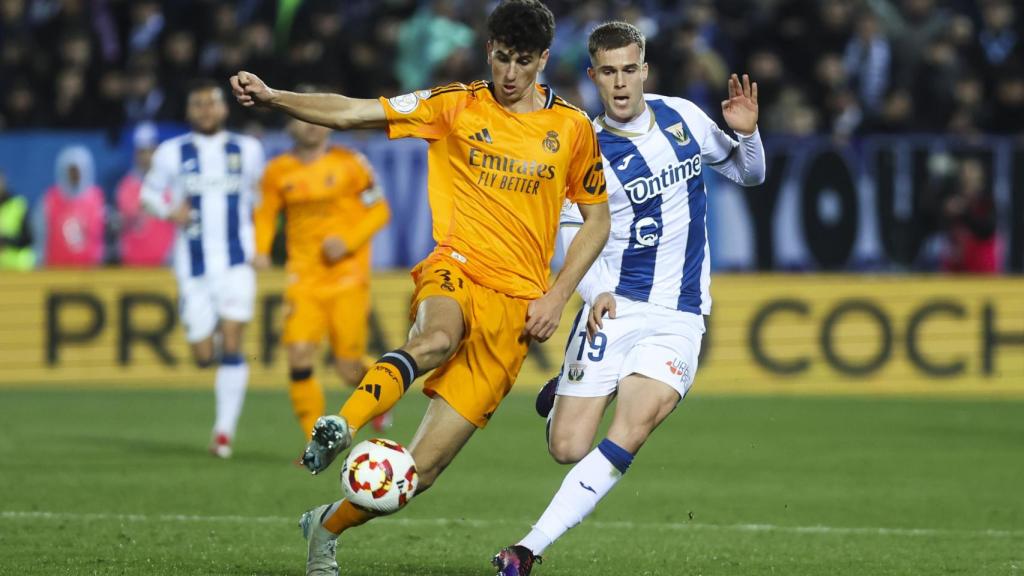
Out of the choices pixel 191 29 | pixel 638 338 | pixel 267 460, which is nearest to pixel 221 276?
pixel 267 460

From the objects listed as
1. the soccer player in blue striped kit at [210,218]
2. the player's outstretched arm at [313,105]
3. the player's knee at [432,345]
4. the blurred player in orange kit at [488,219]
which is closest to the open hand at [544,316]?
the blurred player in orange kit at [488,219]

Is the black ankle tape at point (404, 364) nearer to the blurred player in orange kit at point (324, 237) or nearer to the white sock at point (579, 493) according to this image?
the white sock at point (579, 493)

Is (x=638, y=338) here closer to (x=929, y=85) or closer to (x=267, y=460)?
(x=267, y=460)

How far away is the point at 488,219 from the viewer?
7.15 m

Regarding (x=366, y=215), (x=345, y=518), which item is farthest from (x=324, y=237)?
(x=345, y=518)

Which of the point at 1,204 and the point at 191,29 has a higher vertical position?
the point at 191,29

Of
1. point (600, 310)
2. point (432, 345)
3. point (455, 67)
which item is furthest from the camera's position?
point (455, 67)

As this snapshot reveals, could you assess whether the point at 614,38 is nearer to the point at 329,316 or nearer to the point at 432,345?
the point at 432,345

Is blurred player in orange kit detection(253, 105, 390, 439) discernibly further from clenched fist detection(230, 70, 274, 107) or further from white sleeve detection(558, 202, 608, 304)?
clenched fist detection(230, 70, 274, 107)

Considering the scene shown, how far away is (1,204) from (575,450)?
1210cm

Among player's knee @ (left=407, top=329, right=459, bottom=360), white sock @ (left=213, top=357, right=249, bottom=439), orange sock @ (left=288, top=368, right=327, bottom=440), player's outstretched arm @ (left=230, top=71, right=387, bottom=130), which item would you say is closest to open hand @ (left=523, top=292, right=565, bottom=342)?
player's knee @ (left=407, top=329, right=459, bottom=360)

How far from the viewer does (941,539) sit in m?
8.79

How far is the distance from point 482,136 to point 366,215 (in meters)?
5.48

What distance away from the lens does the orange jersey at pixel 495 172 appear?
711cm
